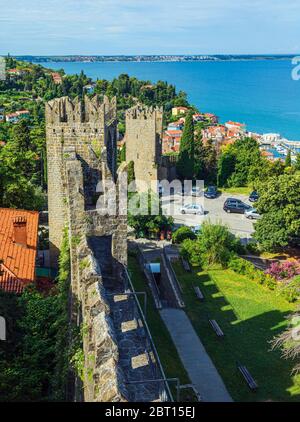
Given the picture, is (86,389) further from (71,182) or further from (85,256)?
(71,182)

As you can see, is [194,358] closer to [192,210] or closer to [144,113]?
[192,210]

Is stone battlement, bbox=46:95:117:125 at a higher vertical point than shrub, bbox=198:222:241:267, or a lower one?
higher

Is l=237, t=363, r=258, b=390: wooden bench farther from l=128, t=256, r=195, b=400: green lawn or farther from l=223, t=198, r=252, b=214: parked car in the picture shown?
l=223, t=198, r=252, b=214: parked car

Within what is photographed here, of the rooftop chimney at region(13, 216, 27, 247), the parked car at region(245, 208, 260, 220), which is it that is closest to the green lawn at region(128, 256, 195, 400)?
the rooftop chimney at region(13, 216, 27, 247)

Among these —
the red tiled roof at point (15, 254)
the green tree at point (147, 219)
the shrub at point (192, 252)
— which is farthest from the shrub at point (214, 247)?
the red tiled roof at point (15, 254)

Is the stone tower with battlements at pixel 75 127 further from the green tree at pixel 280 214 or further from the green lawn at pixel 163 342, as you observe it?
the green tree at pixel 280 214

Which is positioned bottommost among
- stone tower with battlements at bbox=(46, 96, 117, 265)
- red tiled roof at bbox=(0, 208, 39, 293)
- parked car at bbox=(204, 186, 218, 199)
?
parked car at bbox=(204, 186, 218, 199)
